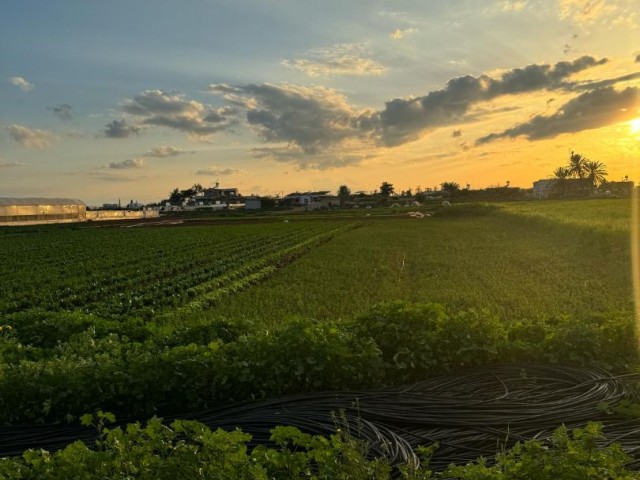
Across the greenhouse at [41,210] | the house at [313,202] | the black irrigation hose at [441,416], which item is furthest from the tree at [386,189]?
the black irrigation hose at [441,416]

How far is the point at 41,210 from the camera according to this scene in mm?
73250

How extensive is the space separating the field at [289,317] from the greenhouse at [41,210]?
41624 millimetres

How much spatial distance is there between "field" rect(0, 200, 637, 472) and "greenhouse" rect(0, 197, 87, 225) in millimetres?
41624

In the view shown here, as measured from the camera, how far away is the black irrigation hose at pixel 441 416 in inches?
199

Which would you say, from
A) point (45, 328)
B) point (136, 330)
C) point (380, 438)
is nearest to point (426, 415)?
point (380, 438)

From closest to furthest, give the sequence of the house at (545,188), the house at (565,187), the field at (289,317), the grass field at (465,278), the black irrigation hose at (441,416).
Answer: the black irrigation hose at (441,416) → the field at (289,317) → the grass field at (465,278) → the house at (565,187) → the house at (545,188)

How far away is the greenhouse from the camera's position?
220 ft

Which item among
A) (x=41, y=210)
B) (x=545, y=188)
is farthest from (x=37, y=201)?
(x=545, y=188)

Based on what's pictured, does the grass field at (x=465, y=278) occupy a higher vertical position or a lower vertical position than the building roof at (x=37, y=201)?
lower

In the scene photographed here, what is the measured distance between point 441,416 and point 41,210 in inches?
3080

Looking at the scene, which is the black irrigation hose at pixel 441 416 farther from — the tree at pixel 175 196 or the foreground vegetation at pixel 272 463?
the tree at pixel 175 196

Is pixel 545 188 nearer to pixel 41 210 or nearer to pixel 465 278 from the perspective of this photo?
pixel 41 210

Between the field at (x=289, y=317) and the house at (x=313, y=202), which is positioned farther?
the house at (x=313, y=202)

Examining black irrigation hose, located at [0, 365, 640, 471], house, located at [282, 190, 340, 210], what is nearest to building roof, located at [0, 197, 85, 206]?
house, located at [282, 190, 340, 210]
